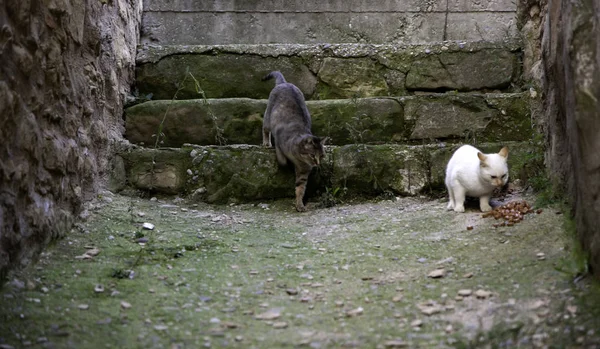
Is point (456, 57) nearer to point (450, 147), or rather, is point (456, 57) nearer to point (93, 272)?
point (450, 147)

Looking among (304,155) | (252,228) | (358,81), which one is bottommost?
(252,228)

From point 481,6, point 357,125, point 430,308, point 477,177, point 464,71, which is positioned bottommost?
point 430,308

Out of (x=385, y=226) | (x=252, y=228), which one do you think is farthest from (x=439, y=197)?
(x=252, y=228)

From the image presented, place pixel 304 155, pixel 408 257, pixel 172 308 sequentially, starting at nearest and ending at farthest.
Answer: pixel 172 308
pixel 408 257
pixel 304 155

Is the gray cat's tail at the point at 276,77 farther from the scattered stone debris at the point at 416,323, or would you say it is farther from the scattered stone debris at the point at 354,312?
the scattered stone debris at the point at 416,323

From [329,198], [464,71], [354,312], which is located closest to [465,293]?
[354,312]

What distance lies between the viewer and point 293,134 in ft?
16.1

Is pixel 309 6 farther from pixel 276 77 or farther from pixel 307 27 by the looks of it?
pixel 276 77

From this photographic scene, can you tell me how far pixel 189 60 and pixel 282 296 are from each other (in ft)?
10.8

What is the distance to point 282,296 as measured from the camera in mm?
2947

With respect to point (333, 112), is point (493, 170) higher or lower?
lower

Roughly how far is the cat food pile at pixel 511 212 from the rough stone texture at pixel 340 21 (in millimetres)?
3333

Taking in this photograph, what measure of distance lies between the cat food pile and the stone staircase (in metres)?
0.82

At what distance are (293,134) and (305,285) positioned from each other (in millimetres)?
2000
